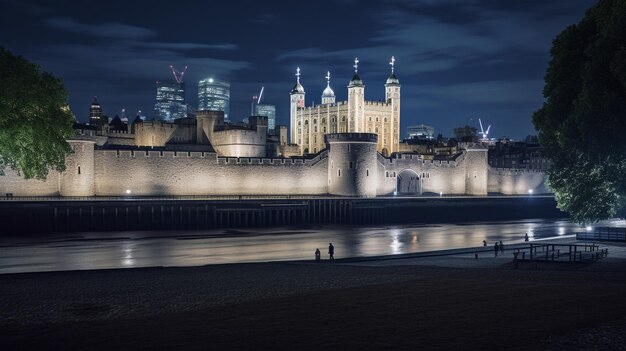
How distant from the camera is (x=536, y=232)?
152 ft

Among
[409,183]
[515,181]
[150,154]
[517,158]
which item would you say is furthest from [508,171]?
[150,154]

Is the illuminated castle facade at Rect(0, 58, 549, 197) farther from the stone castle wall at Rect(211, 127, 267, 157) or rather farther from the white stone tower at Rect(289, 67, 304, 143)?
the white stone tower at Rect(289, 67, 304, 143)

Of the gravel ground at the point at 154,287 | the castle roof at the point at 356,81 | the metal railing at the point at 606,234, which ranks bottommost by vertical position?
the metal railing at the point at 606,234

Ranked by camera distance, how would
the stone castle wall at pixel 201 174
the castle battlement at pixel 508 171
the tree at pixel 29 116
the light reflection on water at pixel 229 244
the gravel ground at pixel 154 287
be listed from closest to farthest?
the gravel ground at pixel 154 287 → the tree at pixel 29 116 → the light reflection on water at pixel 229 244 → the stone castle wall at pixel 201 174 → the castle battlement at pixel 508 171

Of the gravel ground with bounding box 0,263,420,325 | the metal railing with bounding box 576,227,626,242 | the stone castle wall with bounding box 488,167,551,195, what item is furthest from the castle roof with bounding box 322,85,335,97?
the gravel ground with bounding box 0,263,420,325

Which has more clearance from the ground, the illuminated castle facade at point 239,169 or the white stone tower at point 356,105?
the white stone tower at point 356,105

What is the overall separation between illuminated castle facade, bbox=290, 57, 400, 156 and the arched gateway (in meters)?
28.6

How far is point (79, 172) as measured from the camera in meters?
47.8

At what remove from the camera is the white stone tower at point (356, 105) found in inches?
3947

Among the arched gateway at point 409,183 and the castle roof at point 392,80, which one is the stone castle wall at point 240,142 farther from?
the castle roof at point 392,80

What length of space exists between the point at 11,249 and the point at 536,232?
33894 millimetres

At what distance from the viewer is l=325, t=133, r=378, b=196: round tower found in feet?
194

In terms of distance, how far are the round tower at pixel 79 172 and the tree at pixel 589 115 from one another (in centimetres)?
3297

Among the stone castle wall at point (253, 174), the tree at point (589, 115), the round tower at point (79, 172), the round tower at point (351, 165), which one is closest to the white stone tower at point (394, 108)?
the stone castle wall at point (253, 174)
